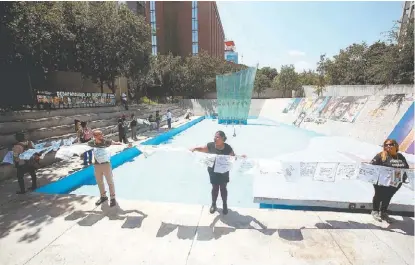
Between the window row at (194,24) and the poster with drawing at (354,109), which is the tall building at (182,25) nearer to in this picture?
the window row at (194,24)

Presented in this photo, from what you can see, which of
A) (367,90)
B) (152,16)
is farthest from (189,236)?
(152,16)

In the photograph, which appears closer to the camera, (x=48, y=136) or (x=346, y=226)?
(x=346, y=226)

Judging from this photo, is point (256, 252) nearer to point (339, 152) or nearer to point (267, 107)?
point (339, 152)

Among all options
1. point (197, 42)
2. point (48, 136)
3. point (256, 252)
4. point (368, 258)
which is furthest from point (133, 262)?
point (197, 42)

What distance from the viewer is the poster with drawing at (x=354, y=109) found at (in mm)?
18250

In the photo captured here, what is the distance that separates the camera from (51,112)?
14031mm

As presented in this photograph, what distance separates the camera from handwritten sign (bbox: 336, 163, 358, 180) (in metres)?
5.84

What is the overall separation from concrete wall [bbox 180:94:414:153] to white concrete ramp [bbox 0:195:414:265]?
30.4 ft

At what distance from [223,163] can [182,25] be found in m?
64.8

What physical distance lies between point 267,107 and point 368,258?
124 ft

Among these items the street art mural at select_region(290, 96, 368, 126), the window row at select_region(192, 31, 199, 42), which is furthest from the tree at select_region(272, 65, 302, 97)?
the window row at select_region(192, 31, 199, 42)

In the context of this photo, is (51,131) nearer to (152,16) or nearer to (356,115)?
(356,115)

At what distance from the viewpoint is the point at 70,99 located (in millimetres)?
16609

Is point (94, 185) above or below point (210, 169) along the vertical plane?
below
